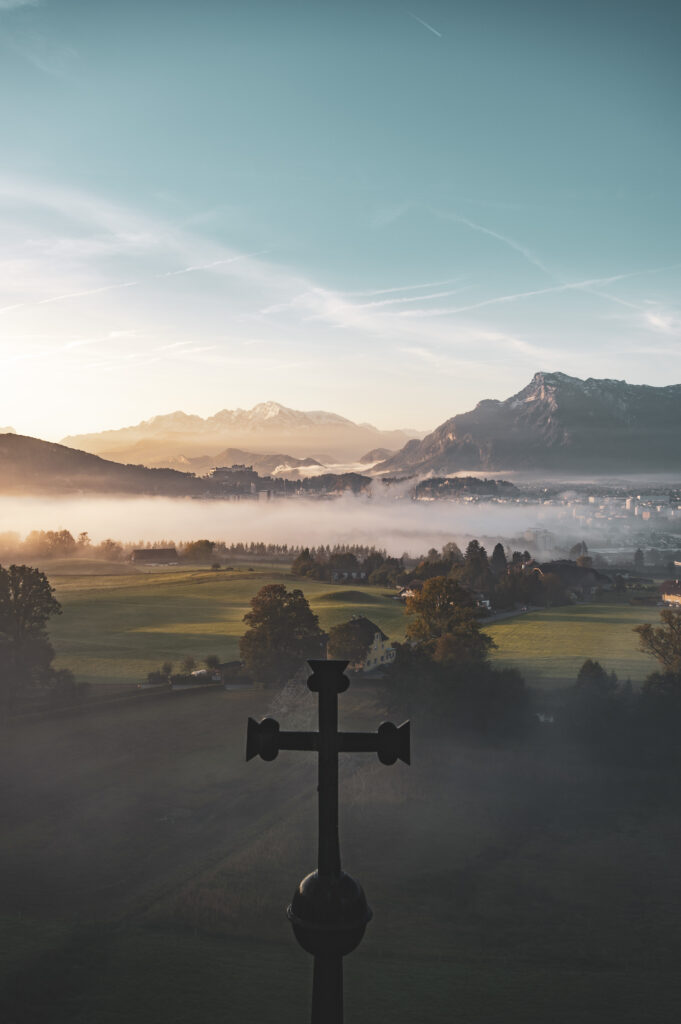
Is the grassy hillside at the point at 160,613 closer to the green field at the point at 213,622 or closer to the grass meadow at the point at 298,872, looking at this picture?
the green field at the point at 213,622

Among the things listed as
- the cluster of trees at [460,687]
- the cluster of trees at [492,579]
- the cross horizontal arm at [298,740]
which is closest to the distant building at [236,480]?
the cluster of trees at [492,579]

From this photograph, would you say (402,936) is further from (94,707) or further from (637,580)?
(637,580)

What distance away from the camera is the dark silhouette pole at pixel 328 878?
4.49 m

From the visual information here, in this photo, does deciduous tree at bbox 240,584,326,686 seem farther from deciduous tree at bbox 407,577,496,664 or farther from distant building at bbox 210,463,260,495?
distant building at bbox 210,463,260,495

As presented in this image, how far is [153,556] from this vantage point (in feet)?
176

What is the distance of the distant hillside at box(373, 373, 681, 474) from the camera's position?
140125 millimetres

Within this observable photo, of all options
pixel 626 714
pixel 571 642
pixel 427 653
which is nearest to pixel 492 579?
pixel 571 642

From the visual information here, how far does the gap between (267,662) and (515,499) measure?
68074mm

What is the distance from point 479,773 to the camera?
30141mm

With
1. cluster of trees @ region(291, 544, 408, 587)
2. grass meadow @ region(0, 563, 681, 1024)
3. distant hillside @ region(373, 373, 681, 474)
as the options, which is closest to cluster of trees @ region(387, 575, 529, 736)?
grass meadow @ region(0, 563, 681, 1024)

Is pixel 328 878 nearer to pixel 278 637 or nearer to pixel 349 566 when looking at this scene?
pixel 278 637

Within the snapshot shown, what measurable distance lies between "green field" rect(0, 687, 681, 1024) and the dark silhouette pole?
45.4 feet

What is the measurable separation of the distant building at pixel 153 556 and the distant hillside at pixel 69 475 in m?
6.88

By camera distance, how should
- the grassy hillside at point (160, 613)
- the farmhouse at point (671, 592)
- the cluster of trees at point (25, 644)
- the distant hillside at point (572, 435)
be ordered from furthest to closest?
the distant hillside at point (572, 435) → the farmhouse at point (671, 592) → the grassy hillside at point (160, 613) → the cluster of trees at point (25, 644)
